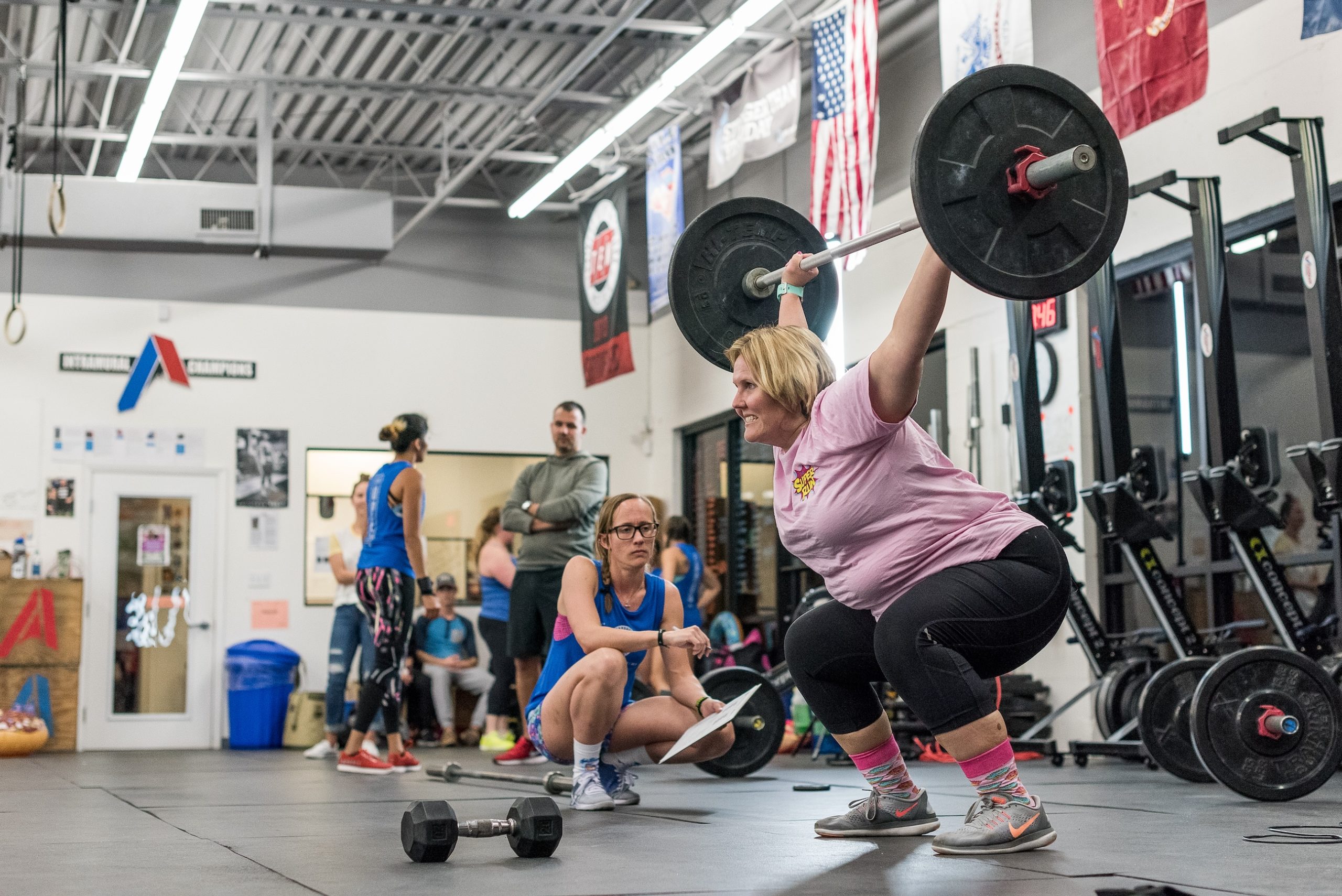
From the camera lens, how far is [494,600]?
7.74 metres

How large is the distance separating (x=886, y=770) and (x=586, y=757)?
37.6 inches

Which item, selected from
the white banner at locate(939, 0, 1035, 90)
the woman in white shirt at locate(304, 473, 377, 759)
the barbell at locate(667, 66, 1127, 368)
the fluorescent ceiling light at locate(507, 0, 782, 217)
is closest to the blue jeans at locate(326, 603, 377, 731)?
the woman in white shirt at locate(304, 473, 377, 759)

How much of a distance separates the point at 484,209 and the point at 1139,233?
5.83m

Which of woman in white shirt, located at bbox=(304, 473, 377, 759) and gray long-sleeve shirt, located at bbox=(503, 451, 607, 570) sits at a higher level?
gray long-sleeve shirt, located at bbox=(503, 451, 607, 570)

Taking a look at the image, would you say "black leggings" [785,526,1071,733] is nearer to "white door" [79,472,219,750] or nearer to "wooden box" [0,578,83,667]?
"wooden box" [0,578,83,667]

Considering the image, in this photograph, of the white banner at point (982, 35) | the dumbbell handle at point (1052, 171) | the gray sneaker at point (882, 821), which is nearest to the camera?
the dumbbell handle at point (1052, 171)

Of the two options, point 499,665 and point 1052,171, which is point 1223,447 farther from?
point 499,665

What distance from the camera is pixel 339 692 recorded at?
7277mm

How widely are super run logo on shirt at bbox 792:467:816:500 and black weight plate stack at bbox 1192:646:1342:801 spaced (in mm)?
1531

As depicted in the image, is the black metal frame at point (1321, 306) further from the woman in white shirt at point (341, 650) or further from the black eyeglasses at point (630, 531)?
the woman in white shirt at point (341, 650)

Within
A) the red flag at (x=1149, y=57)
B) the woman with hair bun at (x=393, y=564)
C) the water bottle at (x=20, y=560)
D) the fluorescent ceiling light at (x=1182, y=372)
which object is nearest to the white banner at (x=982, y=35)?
the red flag at (x=1149, y=57)

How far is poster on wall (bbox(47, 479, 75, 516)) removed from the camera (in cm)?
930

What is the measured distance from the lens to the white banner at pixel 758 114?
7.17 meters

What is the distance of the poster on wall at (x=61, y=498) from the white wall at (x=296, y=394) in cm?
5
